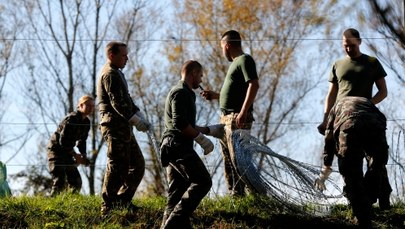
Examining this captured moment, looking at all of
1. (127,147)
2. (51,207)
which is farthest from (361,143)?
(51,207)

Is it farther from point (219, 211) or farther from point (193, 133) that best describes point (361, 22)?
point (219, 211)

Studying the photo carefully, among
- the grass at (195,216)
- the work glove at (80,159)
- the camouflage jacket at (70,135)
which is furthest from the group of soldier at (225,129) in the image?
the work glove at (80,159)

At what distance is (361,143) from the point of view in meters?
8.29

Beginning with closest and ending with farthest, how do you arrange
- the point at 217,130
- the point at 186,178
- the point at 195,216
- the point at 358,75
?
the point at 186,178 < the point at 217,130 < the point at 195,216 < the point at 358,75

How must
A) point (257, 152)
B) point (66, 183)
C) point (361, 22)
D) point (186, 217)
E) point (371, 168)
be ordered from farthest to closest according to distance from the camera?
point (66, 183)
point (257, 152)
point (371, 168)
point (186, 217)
point (361, 22)

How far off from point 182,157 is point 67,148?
11.1 ft

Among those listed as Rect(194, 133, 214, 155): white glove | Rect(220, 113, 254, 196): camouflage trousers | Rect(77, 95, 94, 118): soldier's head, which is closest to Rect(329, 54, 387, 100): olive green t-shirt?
Rect(220, 113, 254, 196): camouflage trousers

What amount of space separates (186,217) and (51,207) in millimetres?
1826

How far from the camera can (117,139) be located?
8797 mm

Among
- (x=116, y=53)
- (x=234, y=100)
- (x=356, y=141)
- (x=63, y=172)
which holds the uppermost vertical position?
(x=116, y=53)

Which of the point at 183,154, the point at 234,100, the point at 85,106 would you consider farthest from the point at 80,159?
the point at 183,154

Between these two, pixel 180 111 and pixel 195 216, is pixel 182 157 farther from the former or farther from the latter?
pixel 195 216

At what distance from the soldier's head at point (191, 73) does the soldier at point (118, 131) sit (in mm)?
833

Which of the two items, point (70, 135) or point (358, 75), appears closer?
point (358, 75)
